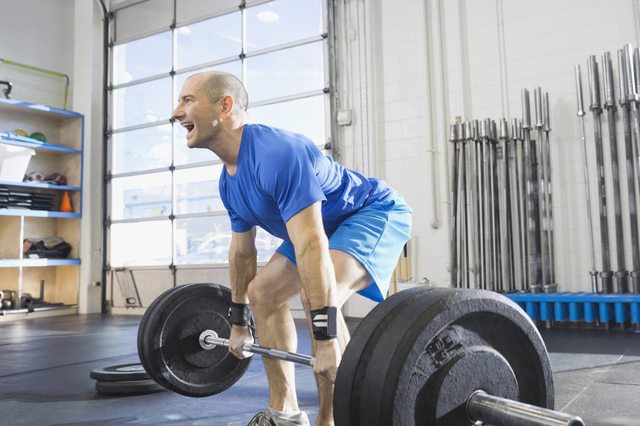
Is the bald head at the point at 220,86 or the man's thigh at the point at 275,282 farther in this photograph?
the man's thigh at the point at 275,282

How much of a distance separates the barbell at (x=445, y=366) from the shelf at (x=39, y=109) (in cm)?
570

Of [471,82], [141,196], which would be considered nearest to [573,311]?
[471,82]

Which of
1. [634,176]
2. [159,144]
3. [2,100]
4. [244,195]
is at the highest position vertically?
[2,100]

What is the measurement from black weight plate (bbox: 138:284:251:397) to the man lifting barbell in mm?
378

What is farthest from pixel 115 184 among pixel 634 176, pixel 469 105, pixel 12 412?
pixel 634 176

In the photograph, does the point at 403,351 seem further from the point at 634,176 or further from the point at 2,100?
the point at 2,100

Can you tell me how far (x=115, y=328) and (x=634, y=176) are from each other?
3.95 m

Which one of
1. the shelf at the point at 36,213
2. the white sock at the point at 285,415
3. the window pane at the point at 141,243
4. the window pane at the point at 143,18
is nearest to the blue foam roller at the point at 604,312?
the white sock at the point at 285,415

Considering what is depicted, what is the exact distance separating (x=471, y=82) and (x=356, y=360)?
3792 millimetres

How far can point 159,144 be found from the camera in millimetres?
5863

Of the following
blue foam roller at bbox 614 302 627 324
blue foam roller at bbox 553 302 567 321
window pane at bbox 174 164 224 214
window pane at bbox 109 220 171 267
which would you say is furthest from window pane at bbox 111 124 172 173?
blue foam roller at bbox 614 302 627 324

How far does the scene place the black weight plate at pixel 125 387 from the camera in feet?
6.73

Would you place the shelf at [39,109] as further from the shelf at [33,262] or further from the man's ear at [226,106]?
the man's ear at [226,106]

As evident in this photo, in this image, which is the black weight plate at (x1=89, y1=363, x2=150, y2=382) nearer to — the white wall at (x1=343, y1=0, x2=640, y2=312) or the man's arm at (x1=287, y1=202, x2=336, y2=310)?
the man's arm at (x1=287, y1=202, x2=336, y2=310)
